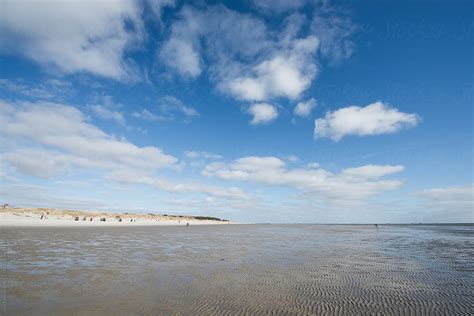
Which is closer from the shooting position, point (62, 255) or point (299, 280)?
point (299, 280)

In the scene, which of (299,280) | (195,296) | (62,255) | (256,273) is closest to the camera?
(195,296)

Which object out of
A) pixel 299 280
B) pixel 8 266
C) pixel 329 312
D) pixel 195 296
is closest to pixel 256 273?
pixel 299 280

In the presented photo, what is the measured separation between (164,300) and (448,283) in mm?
13950

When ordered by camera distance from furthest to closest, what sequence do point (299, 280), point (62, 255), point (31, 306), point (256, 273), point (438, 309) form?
point (62, 255)
point (256, 273)
point (299, 280)
point (438, 309)
point (31, 306)

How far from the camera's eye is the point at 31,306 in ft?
29.7

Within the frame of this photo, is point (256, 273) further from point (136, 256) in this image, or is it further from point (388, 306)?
point (136, 256)

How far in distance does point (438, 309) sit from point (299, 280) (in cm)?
575

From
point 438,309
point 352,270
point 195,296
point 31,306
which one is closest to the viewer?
point 31,306

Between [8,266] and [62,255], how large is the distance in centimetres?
465

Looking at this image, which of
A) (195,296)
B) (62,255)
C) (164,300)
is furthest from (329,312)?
(62,255)

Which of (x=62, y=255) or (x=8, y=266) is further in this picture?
(x=62, y=255)

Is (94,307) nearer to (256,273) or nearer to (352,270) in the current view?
(256,273)

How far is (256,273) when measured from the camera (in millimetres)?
15633

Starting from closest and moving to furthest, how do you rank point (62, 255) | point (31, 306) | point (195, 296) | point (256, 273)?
1. point (31, 306)
2. point (195, 296)
3. point (256, 273)
4. point (62, 255)
